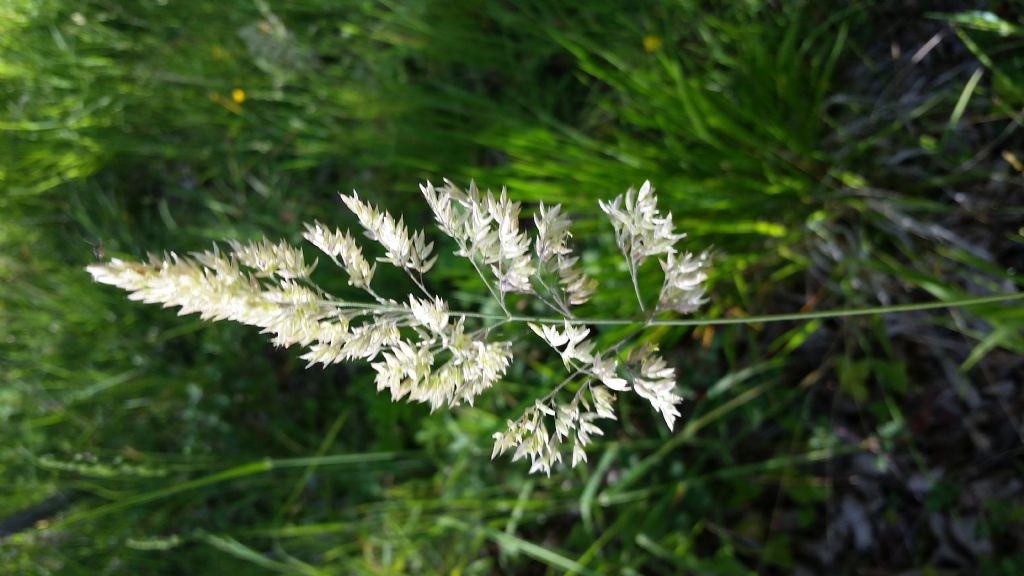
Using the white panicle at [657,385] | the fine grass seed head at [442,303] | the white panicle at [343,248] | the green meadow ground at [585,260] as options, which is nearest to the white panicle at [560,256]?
the fine grass seed head at [442,303]

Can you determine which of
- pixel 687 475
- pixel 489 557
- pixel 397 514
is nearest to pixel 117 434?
pixel 397 514

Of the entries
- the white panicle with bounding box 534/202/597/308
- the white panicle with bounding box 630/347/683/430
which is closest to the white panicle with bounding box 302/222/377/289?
the white panicle with bounding box 534/202/597/308

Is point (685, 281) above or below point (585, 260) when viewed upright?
above

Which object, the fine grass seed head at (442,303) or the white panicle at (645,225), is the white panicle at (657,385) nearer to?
the fine grass seed head at (442,303)

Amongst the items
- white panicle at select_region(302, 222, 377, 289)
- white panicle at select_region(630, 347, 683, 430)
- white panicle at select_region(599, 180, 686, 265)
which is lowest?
white panicle at select_region(630, 347, 683, 430)

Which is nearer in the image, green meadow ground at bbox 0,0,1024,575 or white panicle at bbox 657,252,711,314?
white panicle at bbox 657,252,711,314

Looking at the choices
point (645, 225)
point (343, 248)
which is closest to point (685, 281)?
point (645, 225)

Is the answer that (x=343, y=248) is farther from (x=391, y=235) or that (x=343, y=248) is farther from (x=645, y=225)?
(x=645, y=225)

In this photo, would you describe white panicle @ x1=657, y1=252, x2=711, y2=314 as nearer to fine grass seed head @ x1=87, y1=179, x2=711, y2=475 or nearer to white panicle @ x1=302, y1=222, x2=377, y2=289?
fine grass seed head @ x1=87, y1=179, x2=711, y2=475

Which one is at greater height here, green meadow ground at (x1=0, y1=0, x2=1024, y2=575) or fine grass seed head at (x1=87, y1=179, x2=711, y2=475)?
fine grass seed head at (x1=87, y1=179, x2=711, y2=475)
